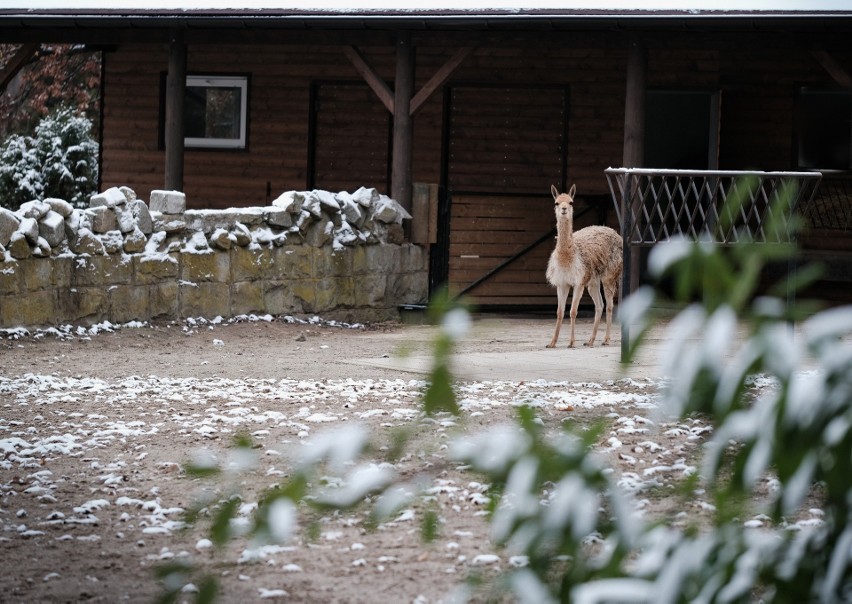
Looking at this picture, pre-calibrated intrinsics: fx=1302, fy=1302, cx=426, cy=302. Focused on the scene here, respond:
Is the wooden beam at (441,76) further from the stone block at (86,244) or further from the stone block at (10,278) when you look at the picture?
the stone block at (10,278)

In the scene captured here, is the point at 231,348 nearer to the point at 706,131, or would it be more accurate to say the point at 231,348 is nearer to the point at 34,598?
the point at 34,598

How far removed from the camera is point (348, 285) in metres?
14.2

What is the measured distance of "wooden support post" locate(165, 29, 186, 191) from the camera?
15922mm

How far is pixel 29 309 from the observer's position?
1118cm

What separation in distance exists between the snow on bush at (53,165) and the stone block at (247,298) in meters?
12.0

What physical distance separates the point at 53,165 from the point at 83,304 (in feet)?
45.1

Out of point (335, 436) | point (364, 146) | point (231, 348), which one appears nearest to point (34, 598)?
point (335, 436)

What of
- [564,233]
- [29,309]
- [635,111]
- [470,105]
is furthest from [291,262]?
[470,105]

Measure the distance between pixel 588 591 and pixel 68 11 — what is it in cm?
1567

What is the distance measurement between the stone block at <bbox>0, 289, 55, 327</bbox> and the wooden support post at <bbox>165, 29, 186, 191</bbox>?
15.9ft

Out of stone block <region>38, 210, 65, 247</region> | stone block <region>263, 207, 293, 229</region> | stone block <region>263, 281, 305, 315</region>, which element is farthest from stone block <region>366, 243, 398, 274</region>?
stone block <region>38, 210, 65, 247</region>

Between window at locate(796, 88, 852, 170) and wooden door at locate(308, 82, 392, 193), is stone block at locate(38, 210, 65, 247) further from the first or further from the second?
window at locate(796, 88, 852, 170)

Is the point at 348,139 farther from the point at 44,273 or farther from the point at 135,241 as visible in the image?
the point at 44,273

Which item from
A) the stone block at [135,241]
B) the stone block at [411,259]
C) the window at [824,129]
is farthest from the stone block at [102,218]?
the window at [824,129]
